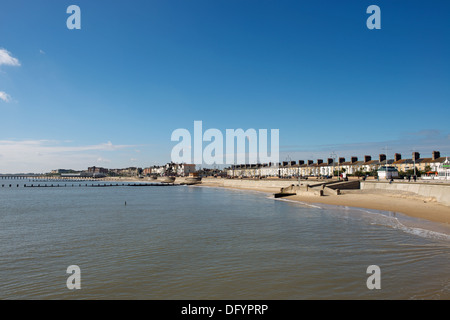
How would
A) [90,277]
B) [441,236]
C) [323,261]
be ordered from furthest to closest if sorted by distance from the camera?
[441,236]
[323,261]
[90,277]

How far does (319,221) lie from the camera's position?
78.8 feet

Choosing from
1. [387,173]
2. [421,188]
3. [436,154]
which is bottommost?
[421,188]

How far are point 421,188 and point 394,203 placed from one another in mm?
4109

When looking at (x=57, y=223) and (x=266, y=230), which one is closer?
(x=266, y=230)

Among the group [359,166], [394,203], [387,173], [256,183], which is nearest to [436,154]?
[359,166]

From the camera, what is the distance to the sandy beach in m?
24.6

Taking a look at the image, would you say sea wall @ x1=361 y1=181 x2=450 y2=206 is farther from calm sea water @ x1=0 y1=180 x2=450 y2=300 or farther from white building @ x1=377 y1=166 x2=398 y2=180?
calm sea water @ x1=0 y1=180 x2=450 y2=300

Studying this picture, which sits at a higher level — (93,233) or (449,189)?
(449,189)

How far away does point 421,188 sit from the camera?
1315 inches

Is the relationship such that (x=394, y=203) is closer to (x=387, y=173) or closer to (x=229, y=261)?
(x=387, y=173)

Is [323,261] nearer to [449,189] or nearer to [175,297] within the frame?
[175,297]
